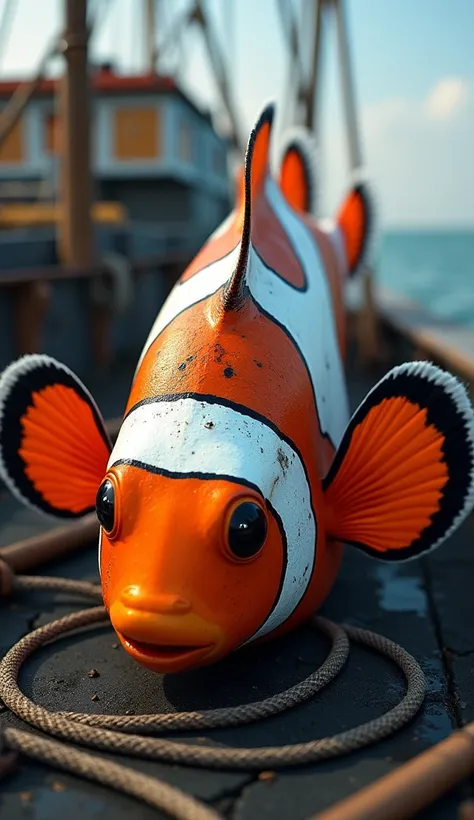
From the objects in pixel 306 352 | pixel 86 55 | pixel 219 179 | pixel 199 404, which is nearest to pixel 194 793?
pixel 199 404

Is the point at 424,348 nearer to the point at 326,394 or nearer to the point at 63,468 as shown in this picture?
the point at 326,394

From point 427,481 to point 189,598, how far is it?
820 mm

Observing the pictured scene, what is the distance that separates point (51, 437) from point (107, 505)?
622 mm

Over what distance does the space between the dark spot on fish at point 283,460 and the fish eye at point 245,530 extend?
0.19 m

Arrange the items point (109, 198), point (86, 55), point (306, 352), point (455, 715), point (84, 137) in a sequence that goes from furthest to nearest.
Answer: point (109, 198) < point (84, 137) < point (86, 55) < point (306, 352) < point (455, 715)

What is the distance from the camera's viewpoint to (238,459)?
213cm

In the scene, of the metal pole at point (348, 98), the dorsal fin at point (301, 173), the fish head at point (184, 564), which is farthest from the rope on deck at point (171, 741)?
the metal pole at point (348, 98)

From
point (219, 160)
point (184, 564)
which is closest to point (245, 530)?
point (184, 564)

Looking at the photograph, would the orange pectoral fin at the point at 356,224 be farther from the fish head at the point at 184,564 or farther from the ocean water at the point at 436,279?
the ocean water at the point at 436,279

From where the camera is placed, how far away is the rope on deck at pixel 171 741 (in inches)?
72.7

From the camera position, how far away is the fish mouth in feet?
6.63

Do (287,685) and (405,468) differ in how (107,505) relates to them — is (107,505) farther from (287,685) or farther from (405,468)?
(405,468)

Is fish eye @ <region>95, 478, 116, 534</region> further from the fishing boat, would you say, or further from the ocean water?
the ocean water

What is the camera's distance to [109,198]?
16.7 m
